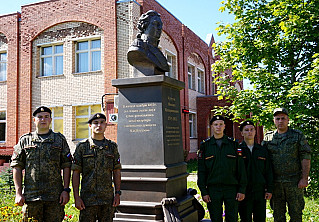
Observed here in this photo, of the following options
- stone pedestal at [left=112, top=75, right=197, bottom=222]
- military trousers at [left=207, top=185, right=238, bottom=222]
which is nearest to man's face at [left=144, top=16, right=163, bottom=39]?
stone pedestal at [left=112, top=75, right=197, bottom=222]

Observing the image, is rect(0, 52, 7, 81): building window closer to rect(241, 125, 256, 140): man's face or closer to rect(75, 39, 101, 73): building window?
rect(75, 39, 101, 73): building window

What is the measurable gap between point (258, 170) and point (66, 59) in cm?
1282

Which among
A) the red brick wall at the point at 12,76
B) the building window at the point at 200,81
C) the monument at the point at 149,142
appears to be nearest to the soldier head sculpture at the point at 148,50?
the monument at the point at 149,142

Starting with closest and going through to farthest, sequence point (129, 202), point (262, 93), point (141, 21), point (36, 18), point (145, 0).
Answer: point (129, 202) → point (141, 21) → point (262, 93) → point (145, 0) → point (36, 18)

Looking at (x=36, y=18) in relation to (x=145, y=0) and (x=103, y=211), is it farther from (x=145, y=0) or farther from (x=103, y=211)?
(x=103, y=211)

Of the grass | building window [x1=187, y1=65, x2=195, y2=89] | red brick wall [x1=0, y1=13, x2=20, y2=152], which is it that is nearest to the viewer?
the grass

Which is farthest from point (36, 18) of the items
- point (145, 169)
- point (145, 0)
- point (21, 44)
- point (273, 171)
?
point (273, 171)

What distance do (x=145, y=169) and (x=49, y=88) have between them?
12079mm

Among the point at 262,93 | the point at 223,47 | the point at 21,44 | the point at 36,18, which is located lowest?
the point at 262,93

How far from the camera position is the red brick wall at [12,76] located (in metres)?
16.5

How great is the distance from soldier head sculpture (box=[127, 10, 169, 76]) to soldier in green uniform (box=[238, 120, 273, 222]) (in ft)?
6.60

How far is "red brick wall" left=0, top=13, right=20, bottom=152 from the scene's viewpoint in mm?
16547

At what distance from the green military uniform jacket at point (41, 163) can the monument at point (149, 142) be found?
1468 mm

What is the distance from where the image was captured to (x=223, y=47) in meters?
10.6
